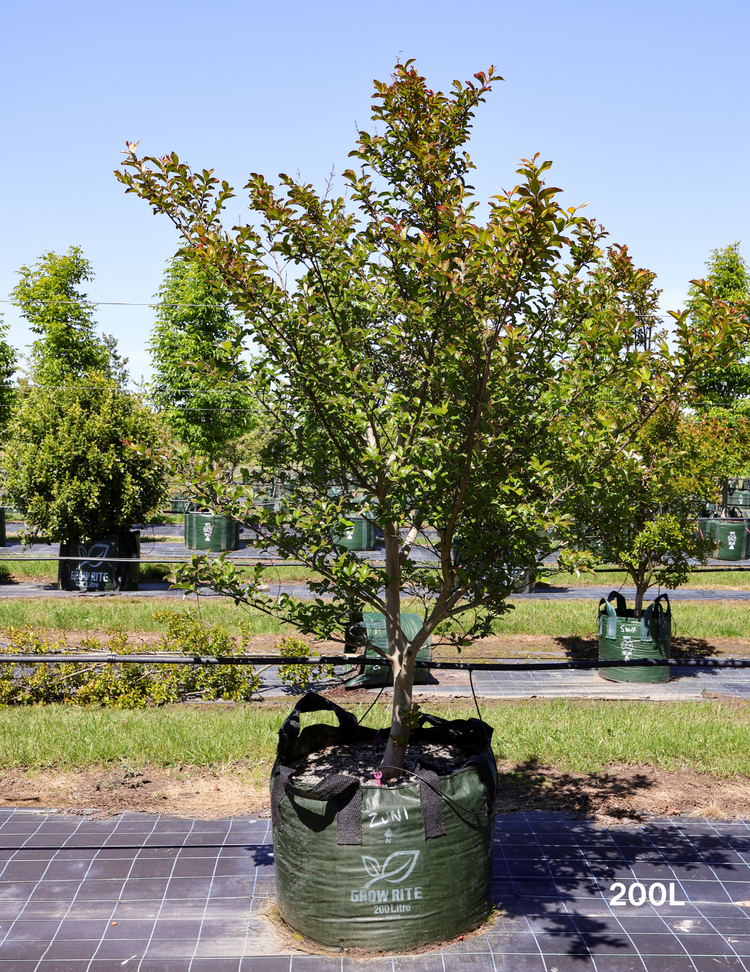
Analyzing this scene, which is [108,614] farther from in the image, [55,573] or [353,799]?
[353,799]

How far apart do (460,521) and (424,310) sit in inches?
48.7

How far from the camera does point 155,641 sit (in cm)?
1236

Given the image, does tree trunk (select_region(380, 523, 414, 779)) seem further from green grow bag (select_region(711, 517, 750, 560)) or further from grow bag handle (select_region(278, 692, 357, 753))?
green grow bag (select_region(711, 517, 750, 560))

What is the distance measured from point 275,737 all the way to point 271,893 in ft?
8.71

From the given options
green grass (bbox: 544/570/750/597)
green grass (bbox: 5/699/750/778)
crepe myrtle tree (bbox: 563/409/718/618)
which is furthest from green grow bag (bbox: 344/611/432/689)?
green grass (bbox: 544/570/750/597)

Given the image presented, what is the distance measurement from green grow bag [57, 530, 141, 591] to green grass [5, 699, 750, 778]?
9.53 meters

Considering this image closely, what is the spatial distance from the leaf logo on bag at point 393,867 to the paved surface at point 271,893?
40 centimetres

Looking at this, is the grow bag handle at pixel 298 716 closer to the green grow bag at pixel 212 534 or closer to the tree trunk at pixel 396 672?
the tree trunk at pixel 396 672

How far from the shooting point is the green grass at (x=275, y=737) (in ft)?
22.9

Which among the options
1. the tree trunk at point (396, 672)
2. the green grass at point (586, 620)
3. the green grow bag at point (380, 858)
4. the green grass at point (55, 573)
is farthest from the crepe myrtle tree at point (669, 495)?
the green grass at point (55, 573)

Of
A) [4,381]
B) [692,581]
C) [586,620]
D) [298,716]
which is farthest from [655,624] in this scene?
[4,381]

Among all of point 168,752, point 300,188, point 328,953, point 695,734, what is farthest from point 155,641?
point 300,188

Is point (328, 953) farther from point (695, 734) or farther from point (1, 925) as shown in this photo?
point (695, 734)

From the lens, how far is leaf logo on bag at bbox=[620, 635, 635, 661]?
11984 mm
